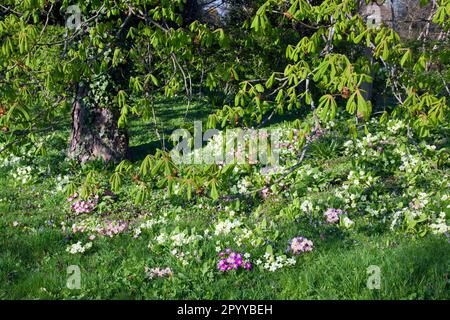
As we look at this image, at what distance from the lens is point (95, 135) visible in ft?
26.7

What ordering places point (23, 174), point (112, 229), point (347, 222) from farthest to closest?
1. point (23, 174)
2. point (112, 229)
3. point (347, 222)

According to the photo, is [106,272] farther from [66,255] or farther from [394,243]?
[394,243]

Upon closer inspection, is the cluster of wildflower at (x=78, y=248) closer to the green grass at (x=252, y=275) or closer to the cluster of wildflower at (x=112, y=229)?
the green grass at (x=252, y=275)

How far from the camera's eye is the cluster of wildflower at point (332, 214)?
4.89m

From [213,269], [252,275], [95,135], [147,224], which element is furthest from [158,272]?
[95,135]

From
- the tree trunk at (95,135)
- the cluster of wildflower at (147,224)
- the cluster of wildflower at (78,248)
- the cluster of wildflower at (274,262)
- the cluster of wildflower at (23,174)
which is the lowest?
the cluster of wildflower at (274,262)

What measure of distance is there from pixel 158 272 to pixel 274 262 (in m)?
1.04

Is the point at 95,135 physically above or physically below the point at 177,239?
above

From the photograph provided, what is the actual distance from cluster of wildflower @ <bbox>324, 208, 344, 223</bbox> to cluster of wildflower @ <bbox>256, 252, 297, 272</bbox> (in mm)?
1071

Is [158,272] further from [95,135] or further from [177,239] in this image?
[95,135]

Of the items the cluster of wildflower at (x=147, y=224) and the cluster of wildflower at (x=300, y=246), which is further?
the cluster of wildflower at (x=147, y=224)

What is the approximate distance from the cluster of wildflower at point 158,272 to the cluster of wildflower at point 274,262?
801 mm

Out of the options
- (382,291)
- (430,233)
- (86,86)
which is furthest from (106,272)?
(86,86)

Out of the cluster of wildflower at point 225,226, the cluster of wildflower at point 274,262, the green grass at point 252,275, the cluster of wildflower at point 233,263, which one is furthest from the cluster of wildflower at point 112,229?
the cluster of wildflower at point 274,262
